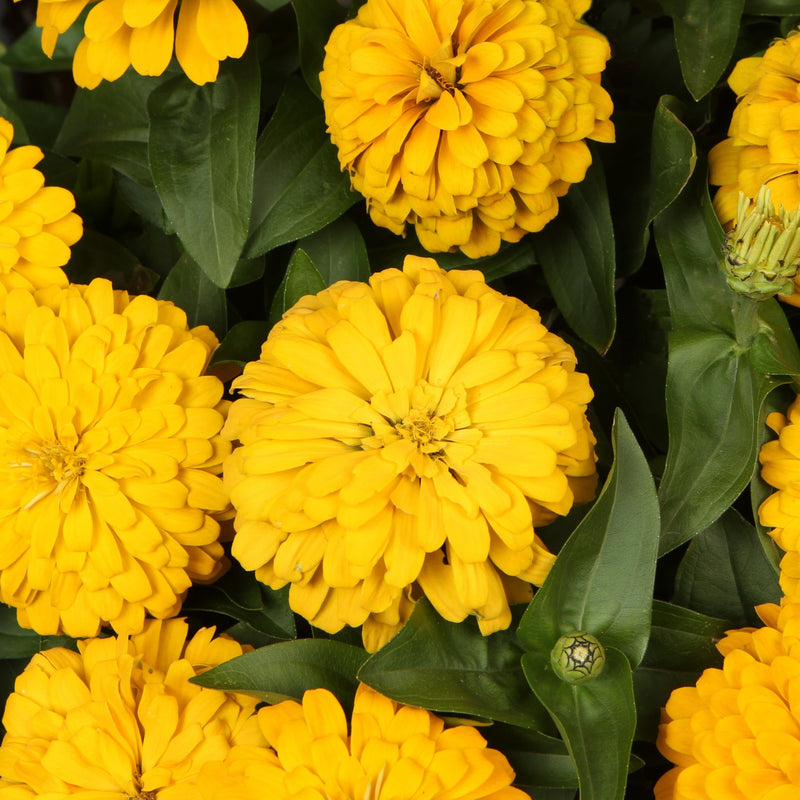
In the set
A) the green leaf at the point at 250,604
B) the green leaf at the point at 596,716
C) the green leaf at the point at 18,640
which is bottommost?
the green leaf at the point at 18,640

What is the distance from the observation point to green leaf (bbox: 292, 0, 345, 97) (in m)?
0.65

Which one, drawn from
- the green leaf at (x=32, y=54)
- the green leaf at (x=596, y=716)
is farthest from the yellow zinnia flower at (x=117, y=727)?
the green leaf at (x=32, y=54)

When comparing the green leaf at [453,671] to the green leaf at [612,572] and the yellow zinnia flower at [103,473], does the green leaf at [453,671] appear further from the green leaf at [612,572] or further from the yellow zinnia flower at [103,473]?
the yellow zinnia flower at [103,473]

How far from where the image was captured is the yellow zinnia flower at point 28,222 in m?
0.64

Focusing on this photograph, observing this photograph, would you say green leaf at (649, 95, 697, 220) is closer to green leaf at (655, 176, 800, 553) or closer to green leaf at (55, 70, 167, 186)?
green leaf at (655, 176, 800, 553)

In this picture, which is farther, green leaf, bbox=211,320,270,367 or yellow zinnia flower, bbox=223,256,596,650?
green leaf, bbox=211,320,270,367

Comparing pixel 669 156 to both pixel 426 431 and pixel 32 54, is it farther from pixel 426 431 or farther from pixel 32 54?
pixel 32 54

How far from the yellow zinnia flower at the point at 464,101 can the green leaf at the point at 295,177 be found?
8 cm

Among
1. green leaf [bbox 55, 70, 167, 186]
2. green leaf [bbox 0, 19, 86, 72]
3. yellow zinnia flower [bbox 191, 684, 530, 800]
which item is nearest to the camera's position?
yellow zinnia flower [bbox 191, 684, 530, 800]

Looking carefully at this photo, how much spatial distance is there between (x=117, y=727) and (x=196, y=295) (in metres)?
0.30

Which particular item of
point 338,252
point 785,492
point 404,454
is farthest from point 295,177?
point 785,492

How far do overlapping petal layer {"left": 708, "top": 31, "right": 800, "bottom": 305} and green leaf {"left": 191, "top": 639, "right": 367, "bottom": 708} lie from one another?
13.2 inches

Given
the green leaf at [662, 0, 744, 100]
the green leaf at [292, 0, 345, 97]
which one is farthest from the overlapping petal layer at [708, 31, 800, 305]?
the green leaf at [292, 0, 345, 97]

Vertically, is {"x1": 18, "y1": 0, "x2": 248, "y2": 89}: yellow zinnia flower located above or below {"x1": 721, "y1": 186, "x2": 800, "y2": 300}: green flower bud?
above
